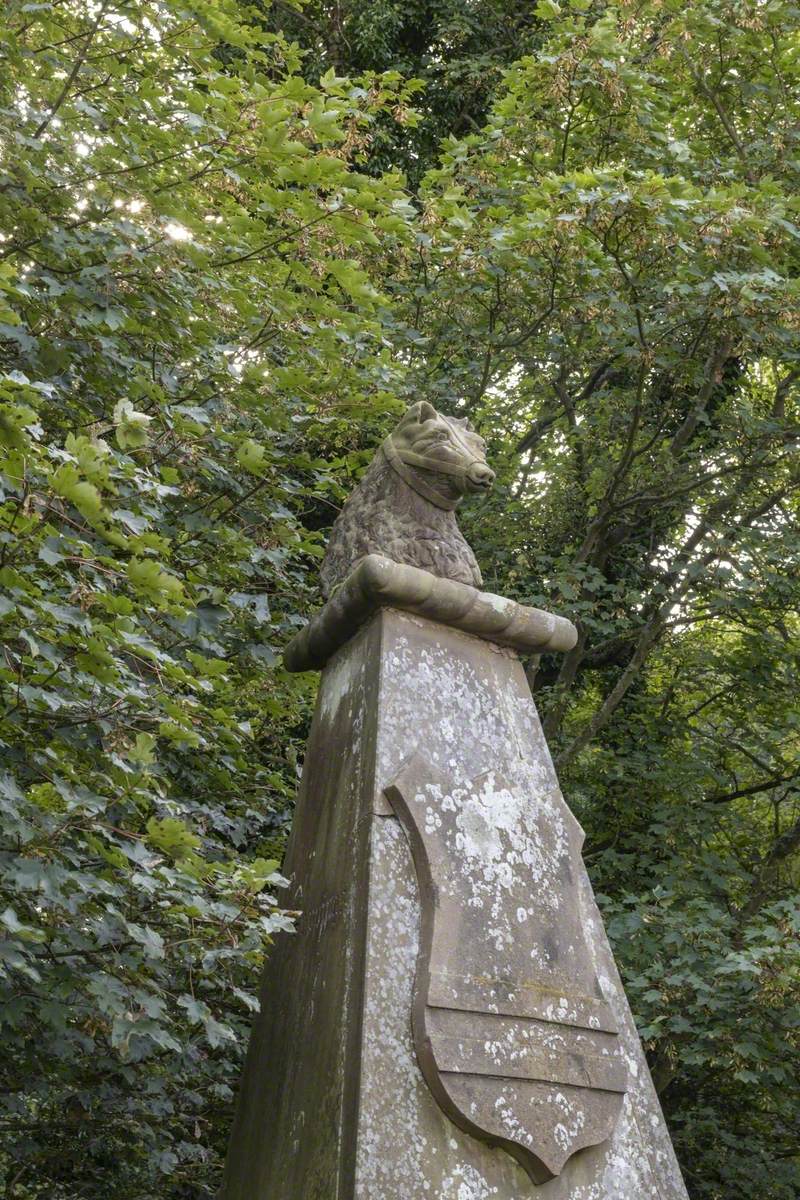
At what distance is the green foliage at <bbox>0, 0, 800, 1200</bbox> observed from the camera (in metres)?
3.57

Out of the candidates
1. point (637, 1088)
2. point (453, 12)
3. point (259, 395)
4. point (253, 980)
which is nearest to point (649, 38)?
point (453, 12)

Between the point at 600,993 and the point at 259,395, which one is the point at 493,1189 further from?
the point at 259,395

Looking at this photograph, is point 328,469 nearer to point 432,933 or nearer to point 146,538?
point 146,538

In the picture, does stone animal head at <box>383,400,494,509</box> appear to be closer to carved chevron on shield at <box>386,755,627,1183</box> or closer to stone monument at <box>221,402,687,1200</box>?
stone monument at <box>221,402,687,1200</box>

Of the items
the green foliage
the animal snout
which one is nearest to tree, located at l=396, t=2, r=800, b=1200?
the green foliage

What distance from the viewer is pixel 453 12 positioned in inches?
452

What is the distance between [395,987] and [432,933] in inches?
6.5

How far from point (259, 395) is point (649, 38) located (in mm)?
4850

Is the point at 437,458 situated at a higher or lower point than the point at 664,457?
lower

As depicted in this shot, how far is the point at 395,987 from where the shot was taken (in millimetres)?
3166

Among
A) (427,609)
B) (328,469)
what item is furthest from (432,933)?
(328,469)

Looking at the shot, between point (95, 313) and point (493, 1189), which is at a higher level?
point (95, 313)

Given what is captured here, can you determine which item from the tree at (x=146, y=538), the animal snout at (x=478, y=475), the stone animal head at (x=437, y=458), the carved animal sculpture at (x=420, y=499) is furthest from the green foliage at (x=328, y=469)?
the animal snout at (x=478, y=475)

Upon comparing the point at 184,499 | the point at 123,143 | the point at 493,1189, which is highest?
the point at 123,143
